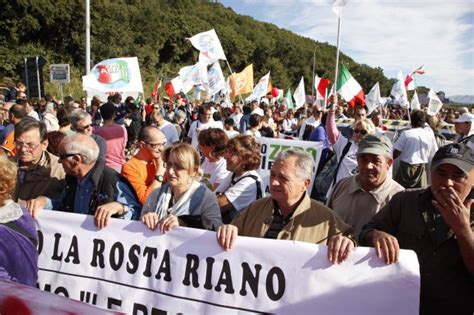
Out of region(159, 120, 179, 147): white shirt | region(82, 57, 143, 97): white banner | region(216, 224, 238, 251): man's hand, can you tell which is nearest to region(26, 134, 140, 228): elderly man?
region(216, 224, 238, 251): man's hand

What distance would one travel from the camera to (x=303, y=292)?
8.05ft

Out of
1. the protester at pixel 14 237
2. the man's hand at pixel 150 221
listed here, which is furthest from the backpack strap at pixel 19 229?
the man's hand at pixel 150 221

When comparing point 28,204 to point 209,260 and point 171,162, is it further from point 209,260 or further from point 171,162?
point 209,260

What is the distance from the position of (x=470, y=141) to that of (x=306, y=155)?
406 cm

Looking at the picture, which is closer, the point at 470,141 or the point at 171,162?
the point at 171,162

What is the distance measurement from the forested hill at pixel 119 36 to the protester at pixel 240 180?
32990 millimetres

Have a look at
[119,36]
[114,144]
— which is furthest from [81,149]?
[119,36]

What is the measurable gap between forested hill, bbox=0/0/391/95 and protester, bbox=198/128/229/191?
106 ft

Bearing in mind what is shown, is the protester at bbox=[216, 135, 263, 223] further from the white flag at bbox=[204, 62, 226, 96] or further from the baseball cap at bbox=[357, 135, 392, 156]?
the white flag at bbox=[204, 62, 226, 96]

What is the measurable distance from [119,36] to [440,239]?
47105mm

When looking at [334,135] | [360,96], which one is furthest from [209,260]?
[360,96]

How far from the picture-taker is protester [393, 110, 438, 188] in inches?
250

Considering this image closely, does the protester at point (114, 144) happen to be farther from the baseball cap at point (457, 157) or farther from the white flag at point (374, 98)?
the white flag at point (374, 98)

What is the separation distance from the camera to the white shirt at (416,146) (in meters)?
6.35
